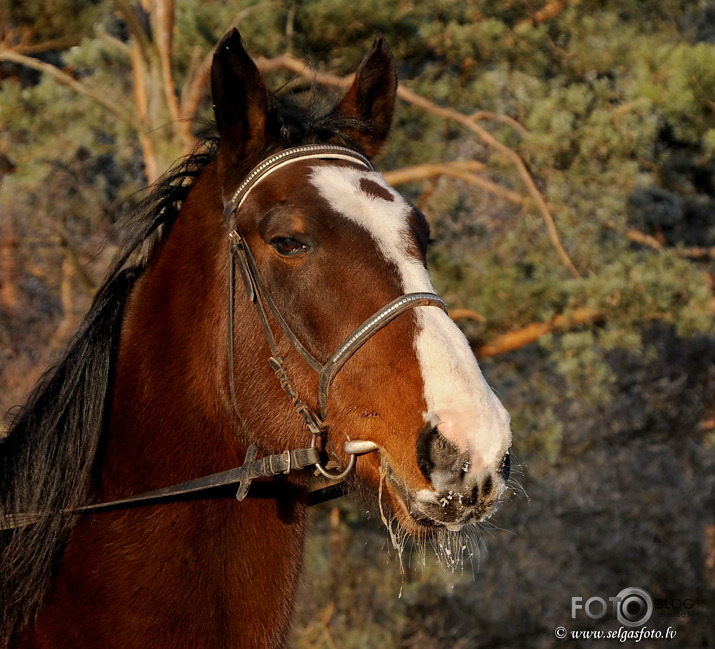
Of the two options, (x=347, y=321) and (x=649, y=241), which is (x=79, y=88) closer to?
(x=649, y=241)

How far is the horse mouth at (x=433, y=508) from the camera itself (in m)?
1.93

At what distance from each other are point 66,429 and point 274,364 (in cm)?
61

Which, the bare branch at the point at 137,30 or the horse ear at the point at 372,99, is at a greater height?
the horse ear at the point at 372,99

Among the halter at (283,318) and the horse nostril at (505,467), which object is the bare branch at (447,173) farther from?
the horse nostril at (505,467)

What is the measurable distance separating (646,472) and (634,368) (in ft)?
5.71

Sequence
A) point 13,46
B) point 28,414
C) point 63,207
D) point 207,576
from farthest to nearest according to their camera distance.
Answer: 1. point 63,207
2. point 13,46
3. point 28,414
4. point 207,576

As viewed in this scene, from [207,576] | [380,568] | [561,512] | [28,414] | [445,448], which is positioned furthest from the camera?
[561,512]

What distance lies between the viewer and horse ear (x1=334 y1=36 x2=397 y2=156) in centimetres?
272

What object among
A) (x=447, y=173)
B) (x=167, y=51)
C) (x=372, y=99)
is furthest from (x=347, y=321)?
(x=447, y=173)

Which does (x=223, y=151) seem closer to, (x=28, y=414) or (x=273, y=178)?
A: (x=273, y=178)

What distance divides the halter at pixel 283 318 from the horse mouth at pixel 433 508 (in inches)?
5.3

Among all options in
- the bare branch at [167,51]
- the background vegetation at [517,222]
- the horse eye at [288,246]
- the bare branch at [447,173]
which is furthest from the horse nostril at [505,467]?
the bare branch at [447,173]

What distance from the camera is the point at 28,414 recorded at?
93.7 inches

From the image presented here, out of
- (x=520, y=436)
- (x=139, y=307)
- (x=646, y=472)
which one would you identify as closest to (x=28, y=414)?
(x=139, y=307)
